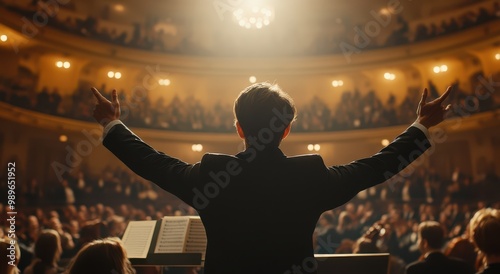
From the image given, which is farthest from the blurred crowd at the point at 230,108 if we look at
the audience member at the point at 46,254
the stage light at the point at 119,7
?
the audience member at the point at 46,254

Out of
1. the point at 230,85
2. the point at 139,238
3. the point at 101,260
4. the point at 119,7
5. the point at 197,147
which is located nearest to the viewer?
the point at 101,260

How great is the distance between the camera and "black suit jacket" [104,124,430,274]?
5.72 feet

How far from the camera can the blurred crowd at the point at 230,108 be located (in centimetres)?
1880

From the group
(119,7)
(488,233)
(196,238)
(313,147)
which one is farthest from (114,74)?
(488,233)

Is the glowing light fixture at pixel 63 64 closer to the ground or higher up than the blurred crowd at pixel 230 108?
higher up

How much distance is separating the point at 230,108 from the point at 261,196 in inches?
889

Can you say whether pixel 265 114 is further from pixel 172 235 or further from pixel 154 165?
pixel 172 235

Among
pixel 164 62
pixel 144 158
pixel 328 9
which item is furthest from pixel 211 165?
pixel 328 9

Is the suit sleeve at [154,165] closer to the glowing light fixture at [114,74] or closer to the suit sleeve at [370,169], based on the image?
the suit sleeve at [370,169]

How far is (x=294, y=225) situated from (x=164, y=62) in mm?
21828

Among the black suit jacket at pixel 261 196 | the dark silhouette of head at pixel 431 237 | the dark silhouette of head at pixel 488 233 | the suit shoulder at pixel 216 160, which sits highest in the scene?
the suit shoulder at pixel 216 160

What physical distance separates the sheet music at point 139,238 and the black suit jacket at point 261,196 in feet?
7.92

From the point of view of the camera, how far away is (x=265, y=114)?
1.88 metres

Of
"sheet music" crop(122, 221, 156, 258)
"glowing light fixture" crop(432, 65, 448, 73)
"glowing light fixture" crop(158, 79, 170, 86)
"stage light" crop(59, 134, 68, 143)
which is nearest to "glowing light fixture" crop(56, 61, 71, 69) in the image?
"stage light" crop(59, 134, 68, 143)
